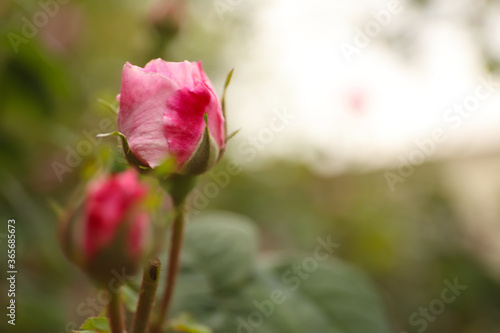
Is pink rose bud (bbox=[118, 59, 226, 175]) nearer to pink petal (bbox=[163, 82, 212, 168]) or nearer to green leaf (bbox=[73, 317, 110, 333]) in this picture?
pink petal (bbox=[163, 82, 212, 168])

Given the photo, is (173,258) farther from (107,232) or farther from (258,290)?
(258,290)

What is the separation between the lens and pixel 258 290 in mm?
651

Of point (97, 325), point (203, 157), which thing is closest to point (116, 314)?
point (97, 325)

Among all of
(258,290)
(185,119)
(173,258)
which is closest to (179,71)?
(185,119)

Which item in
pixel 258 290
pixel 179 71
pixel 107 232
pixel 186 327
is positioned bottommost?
pixel 258 290

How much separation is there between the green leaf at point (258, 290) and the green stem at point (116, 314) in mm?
213

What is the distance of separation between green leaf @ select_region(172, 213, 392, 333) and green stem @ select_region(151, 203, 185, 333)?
137 millimetres

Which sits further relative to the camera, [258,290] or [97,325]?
[258,290]

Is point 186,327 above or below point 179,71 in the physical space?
below

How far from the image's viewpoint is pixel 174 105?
0.36 metres

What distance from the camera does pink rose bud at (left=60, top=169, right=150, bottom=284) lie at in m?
0.35

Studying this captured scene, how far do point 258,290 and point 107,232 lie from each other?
0.34 m

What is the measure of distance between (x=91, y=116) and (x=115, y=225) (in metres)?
1.02

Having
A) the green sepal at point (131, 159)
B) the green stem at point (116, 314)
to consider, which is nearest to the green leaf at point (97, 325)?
the green stem at point (116, 314)
